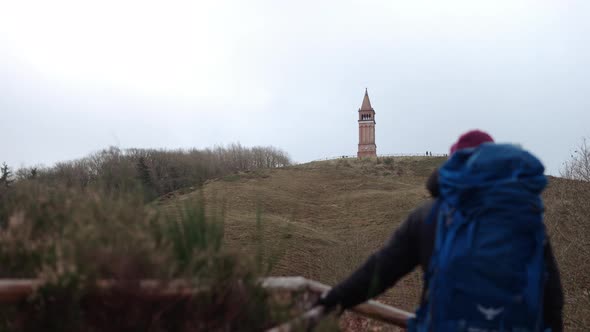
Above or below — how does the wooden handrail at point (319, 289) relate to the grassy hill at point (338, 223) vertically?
above

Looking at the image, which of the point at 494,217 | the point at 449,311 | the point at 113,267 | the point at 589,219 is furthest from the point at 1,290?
the point at 589,219

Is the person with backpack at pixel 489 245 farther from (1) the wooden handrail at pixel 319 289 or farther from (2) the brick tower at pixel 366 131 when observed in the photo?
(2) the brick tower at pixel 366 131

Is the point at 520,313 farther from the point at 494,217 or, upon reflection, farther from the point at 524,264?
the point at 494,217

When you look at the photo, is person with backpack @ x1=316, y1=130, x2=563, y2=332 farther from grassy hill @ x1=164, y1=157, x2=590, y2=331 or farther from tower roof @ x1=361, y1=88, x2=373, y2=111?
tower roof @ x1=361, y1=88, x2=373, y2=111

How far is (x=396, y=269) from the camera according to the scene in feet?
7.72

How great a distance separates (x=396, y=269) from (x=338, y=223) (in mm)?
27634

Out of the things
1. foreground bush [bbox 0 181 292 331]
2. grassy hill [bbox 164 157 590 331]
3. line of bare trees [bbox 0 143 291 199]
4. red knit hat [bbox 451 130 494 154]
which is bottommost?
grassy hill [bbox 164 157 590 331]

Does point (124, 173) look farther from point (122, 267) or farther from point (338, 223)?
point (338, 223)

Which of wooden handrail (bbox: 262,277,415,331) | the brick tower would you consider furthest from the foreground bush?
the brick tower

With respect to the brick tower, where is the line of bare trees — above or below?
above

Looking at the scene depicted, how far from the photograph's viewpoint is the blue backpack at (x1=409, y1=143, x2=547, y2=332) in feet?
6.55

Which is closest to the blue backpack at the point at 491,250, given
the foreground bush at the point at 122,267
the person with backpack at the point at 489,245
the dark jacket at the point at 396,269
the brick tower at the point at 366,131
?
the person with backpack at the point at 489,245

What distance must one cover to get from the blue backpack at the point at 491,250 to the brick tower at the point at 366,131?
8669 cm

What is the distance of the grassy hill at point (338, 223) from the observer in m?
4.40
